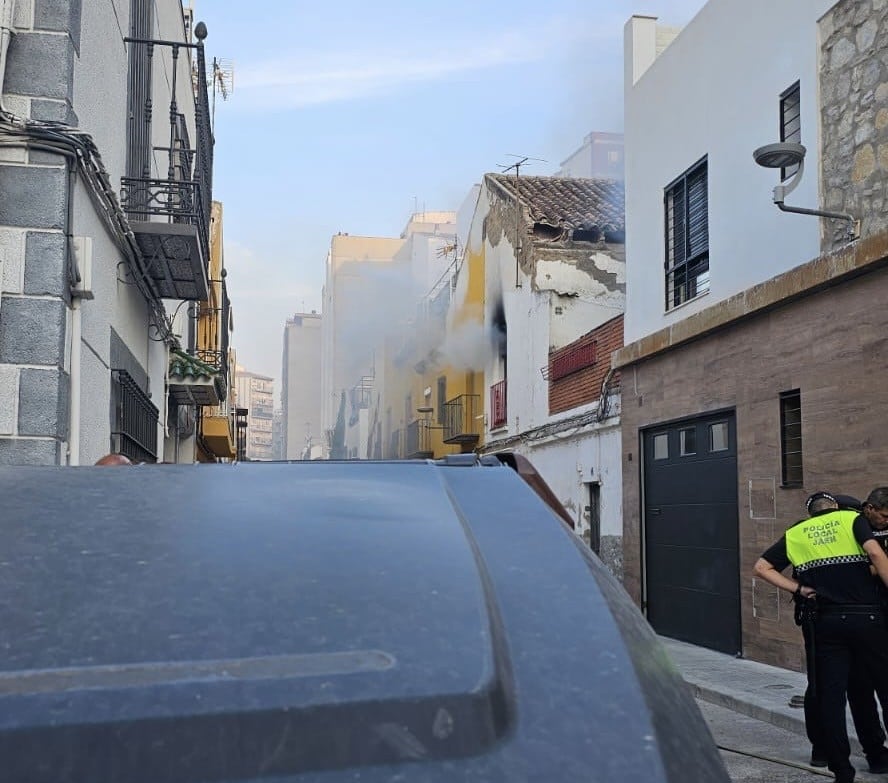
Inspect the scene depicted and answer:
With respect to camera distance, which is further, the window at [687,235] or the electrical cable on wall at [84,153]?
the window at [687,235]

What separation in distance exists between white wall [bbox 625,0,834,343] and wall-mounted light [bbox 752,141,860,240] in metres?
0.12

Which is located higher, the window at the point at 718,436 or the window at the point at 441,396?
the window at the point at 441,396

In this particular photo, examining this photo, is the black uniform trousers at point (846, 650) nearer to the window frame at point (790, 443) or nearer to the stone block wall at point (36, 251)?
the window frame at point (790, 443)

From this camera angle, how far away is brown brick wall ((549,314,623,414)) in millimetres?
16750

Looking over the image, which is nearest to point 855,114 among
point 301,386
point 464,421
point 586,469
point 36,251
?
point 36,251

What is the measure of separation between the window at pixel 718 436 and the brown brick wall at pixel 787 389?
0.78 feet

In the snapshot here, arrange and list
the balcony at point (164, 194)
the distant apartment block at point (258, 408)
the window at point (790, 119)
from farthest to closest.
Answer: the distant apartment block at point (258, 408)
the window at point (790, 119)
the balcony at point (164, 194)

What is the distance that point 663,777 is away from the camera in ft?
4.19

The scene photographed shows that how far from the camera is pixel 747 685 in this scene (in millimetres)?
9188

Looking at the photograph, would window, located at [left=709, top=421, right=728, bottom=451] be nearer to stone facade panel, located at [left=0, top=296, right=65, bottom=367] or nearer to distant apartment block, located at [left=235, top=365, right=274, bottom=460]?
stone facade panel, located at [left=0, top=296, right=65, bottom=367]

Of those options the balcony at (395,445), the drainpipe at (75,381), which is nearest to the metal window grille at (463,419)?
the balcony at (395,445)

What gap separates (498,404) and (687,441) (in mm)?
12091

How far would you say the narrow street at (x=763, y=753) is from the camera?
5945 mm

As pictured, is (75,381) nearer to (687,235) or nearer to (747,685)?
(747,685)
